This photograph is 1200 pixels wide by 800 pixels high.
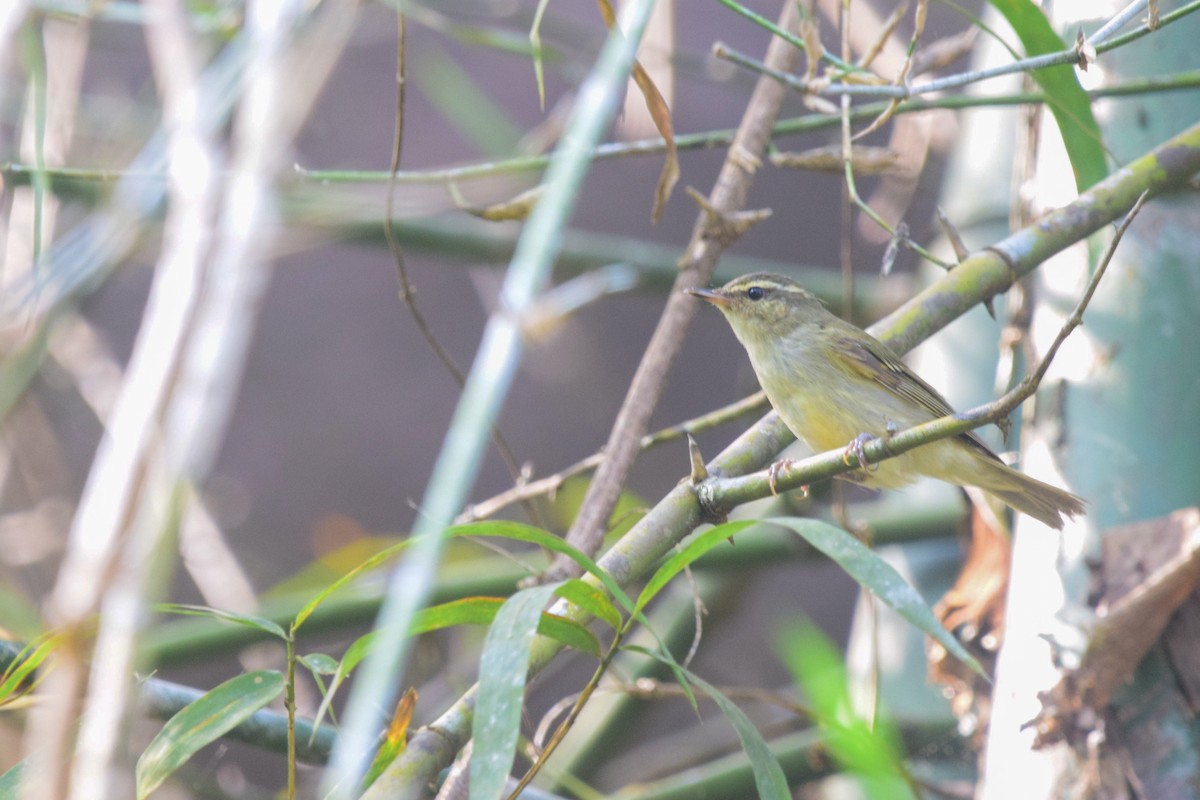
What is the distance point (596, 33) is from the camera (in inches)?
191

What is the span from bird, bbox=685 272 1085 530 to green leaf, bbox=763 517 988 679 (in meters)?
1.12

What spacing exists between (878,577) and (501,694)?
1.57 feet

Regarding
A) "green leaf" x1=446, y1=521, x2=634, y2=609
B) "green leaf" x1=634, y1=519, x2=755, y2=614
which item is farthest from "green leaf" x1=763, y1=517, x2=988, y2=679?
"green leaf" x1=446, y1=521, x2=634, y2=609

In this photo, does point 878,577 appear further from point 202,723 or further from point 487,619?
point 202,723

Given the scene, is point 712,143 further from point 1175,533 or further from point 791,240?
point 791,240

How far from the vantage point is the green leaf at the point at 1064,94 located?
207 centimetres

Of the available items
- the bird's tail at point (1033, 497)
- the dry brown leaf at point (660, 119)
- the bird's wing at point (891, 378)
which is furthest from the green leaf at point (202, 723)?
the bird's wing at point (891, 378)

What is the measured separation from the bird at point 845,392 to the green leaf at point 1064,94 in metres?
0.66

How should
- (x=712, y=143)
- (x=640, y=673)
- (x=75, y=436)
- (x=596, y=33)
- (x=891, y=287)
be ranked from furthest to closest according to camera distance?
(x=75, y=436) → (x=596, y=33) → (x=891, y=287) → (x=640, y=673) → (x=712, y=143)

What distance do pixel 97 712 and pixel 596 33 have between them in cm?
450

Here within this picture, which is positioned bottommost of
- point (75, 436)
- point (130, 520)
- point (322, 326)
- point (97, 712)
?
point (75, 436)

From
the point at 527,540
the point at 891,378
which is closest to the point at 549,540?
the point at 527,540

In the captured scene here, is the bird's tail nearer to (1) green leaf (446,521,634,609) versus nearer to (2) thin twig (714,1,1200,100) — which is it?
(2) thin twig (714,1,1200,100)

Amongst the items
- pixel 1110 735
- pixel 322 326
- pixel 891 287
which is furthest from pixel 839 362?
pixel 322 326
